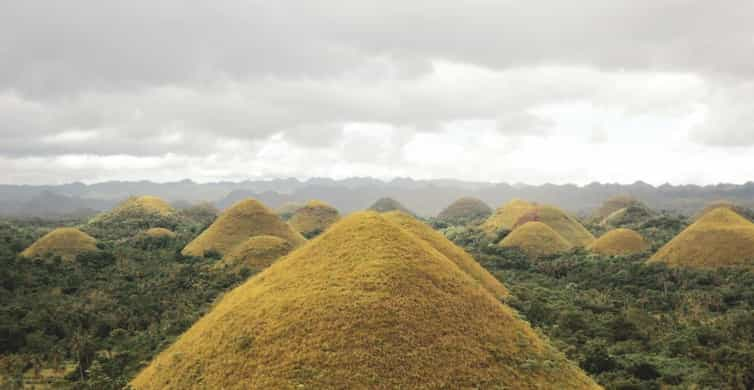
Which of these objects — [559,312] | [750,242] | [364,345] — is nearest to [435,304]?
[364,345]

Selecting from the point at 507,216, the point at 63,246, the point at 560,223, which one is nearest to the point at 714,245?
the point at 560,223

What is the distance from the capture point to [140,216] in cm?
8006

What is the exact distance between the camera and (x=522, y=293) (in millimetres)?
30094

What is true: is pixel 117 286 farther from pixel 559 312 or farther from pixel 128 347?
pixel 559 312

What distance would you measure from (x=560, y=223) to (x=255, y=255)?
150 feet

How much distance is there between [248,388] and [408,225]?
21.1 m

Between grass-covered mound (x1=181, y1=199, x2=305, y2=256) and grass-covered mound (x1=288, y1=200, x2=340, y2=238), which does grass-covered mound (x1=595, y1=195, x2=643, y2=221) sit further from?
grass-covered mound (x1=181, y1=199, x2=305, y2=256)

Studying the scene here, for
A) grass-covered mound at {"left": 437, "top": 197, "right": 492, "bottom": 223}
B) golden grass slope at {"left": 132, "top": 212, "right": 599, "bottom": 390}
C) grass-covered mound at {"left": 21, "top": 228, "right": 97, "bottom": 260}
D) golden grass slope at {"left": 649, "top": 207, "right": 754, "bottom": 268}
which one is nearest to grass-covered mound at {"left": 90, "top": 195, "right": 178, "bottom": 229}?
grass-covered mound at {"left": 21, "top": 228, "right": 97, "bottom": 260}

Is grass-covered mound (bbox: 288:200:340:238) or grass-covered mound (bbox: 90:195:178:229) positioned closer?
grass-covered mound (bbox: 288:200:340:238)

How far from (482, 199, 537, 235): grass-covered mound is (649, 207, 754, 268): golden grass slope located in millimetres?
28809

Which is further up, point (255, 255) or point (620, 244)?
point (620, 244)

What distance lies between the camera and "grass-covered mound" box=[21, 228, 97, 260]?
45688mm

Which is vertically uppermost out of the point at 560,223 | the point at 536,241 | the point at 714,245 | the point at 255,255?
the point at 714,245

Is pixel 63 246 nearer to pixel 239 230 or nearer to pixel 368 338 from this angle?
pixel 239 230
